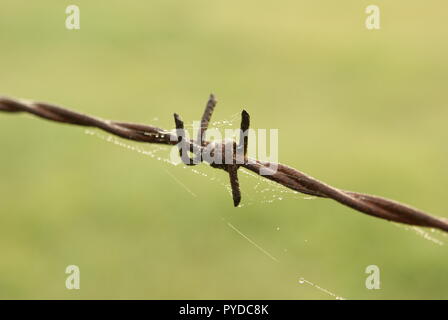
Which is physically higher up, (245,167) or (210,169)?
(245,167)

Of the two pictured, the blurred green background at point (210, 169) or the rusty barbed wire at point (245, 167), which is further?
the blurred green background at point (210, 169)

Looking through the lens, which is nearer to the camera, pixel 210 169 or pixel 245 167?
pixel 245 167

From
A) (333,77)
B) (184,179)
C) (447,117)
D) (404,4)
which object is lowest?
(184,179)

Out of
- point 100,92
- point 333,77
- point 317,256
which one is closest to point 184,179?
point 317,256

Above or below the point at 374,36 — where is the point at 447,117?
below

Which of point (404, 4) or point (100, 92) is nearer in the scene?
point (100, 92)

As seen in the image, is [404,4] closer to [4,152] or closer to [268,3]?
[268,3]
